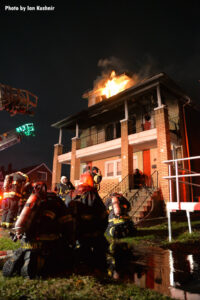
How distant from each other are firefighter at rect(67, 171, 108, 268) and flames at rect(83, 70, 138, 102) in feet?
56.9

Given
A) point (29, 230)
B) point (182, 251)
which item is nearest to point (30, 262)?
point (29, 230)

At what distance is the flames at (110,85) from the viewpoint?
20359mm

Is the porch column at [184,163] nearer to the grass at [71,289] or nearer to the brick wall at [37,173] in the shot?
the grass at [71,289]

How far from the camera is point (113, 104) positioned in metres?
15.5

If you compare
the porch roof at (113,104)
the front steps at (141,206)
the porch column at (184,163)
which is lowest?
the front steps at (141,206)

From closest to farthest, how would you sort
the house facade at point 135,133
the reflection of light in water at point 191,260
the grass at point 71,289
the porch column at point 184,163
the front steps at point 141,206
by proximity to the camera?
the grass at point 71,289 → the reflection of light in water at point 191,260 → the front steps at point 141,206 → the porch column at point 184,163 → the house facade at point 135,133

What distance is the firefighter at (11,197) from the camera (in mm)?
7527

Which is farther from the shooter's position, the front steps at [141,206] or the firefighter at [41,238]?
the front steps at [141,206]

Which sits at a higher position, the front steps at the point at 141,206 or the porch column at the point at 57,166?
the porch column at the point at 57,166

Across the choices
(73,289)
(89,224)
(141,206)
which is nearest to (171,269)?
(89,224)

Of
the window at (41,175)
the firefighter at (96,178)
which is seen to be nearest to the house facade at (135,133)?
the firefighter at (96,178)

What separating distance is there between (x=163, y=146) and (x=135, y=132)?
15.6 ft

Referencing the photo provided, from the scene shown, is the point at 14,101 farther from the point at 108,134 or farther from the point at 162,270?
the point at 162,270

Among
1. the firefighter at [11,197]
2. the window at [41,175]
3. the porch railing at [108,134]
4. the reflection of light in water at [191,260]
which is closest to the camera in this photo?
the reflection of light in water at [191,260]
